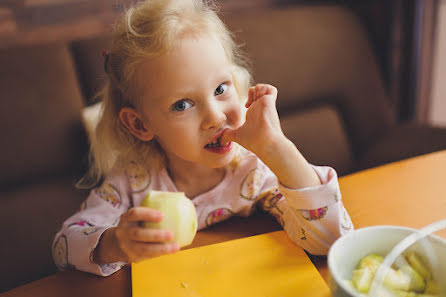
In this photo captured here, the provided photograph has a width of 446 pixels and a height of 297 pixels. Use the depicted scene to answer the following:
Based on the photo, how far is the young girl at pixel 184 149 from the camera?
0.78m

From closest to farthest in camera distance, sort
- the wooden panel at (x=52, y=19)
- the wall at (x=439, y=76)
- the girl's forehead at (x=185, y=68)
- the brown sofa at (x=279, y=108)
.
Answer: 1. the girl's forehead at (x=185, y=68)
2. the brown sofa at (x=279, y=108)
3. the wooden panel at (x=52, y=19)
4. the wall at (x=439, y=76)

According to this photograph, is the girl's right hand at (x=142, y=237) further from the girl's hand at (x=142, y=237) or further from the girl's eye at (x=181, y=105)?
the girl's eye at (x=181, y=105)

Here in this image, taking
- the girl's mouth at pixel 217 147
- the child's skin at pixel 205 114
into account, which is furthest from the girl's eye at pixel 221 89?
the girl's mouth at pixel 217 147

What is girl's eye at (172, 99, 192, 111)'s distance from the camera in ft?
2.93

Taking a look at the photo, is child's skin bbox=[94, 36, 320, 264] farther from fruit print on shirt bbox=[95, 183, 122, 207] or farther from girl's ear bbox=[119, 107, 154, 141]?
fruit print on shirt bbox=[95, 183, 122, 207]

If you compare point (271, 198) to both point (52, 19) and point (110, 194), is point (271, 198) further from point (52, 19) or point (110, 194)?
point (52, 19)

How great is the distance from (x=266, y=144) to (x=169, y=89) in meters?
0.24

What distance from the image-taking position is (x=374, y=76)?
2082 mm

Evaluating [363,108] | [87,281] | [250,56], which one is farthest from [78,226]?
[363,108]

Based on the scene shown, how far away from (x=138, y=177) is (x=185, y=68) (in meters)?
0.38

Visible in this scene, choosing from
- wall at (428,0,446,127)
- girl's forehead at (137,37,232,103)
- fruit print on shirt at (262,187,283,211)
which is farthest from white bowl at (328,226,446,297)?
wall at (428,0,446,127)

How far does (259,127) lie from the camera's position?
2.74 feet

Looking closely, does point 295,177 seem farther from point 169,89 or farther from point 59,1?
point 59,1

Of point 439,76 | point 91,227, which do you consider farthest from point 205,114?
point 439,76
